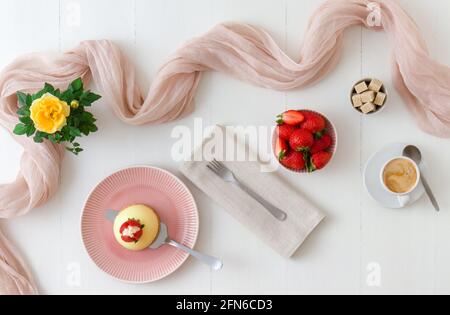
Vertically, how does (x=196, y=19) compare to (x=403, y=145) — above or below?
above

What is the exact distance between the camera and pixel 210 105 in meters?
1.43

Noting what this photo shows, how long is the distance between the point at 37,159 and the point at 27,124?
12 cm

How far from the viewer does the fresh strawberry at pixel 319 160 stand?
1.34 m

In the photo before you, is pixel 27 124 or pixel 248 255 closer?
pixel 27 124

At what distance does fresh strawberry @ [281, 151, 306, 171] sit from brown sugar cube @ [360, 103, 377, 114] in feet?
0.70

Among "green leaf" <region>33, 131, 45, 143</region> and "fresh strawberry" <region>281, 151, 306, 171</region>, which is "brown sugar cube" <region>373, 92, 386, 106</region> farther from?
"green leaf" <region>33, 131, 45, 143</region>

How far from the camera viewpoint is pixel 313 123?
4.36ft

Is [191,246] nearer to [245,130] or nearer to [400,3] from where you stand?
[245,130]

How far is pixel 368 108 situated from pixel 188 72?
1.66ft

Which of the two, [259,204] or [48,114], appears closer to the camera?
[48,114]

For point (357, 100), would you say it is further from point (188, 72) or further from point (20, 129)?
point (20, 129)

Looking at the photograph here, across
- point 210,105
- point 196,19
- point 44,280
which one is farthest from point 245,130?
point 44,280

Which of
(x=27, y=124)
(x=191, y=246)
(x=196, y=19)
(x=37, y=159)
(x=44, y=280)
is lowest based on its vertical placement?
(x=44, y=280)

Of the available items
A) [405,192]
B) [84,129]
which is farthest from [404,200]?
[84,129]
